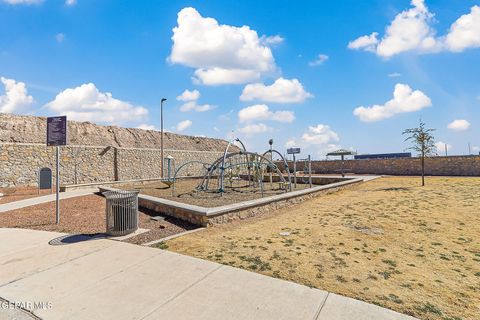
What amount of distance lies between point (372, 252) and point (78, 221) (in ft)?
25.7

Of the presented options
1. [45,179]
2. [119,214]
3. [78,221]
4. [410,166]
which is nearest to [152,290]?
[119,214]

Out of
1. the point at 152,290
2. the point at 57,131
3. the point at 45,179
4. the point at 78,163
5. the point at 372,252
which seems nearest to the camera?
the point at 152,290

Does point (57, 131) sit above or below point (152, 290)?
above

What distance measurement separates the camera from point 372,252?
530cm

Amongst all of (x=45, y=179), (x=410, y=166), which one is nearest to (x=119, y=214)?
(x=45, y=179)

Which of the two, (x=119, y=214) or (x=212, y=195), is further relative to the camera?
(x=212, y=195)

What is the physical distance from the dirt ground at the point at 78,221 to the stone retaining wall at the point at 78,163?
29.9 feet

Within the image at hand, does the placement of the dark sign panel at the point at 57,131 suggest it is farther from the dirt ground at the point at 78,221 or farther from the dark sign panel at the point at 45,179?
the dark sign panel at the point at 45,179

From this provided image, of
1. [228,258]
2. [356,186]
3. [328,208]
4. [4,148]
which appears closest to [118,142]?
[4,148]

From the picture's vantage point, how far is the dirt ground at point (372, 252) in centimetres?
368

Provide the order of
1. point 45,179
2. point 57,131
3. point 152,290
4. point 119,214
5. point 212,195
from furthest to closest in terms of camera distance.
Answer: point 45,179
point 212,195
point 57,131
point 119,214
point 152,290

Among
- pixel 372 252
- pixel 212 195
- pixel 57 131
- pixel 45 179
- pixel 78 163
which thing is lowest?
pixel 372 252

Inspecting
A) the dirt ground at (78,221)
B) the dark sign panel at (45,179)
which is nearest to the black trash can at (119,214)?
the dirt ground at (78,221)

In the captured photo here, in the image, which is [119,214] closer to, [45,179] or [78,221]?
[78,221]
